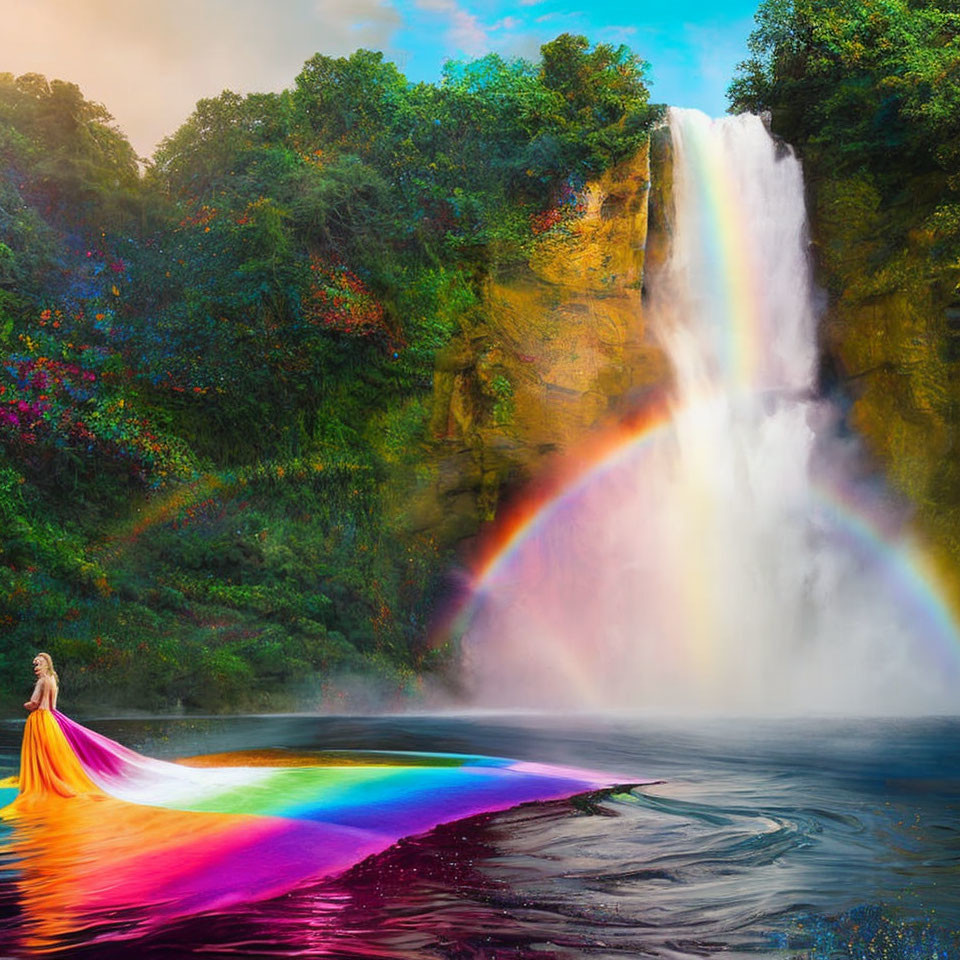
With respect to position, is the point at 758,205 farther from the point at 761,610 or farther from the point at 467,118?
the point at 761,610

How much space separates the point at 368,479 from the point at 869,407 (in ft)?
37.2

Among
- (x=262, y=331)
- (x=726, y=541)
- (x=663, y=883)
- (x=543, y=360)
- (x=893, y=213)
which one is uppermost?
(x=893, y=213)

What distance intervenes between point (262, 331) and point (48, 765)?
16842 mm

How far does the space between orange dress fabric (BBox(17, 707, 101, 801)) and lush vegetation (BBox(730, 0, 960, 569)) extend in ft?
61.2

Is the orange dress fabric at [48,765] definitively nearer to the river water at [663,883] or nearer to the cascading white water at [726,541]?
the river water at [663,883]

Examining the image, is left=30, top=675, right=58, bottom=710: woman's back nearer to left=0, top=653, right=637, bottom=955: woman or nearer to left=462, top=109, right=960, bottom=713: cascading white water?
left=0, top=653, right=637, bottom=955: woman

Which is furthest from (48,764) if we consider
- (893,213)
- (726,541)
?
(893,213)

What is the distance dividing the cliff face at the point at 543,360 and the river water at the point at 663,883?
1185cm

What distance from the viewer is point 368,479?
23953 millimetres

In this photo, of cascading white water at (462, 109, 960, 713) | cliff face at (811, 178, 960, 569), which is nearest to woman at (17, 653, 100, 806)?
cascading white water at (462, 109, 960, 713)

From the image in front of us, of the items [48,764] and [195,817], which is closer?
[195,817]

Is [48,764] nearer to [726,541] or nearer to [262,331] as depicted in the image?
[726,541]

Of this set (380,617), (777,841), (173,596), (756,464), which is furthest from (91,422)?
(777,841)

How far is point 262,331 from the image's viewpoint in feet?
79.8
